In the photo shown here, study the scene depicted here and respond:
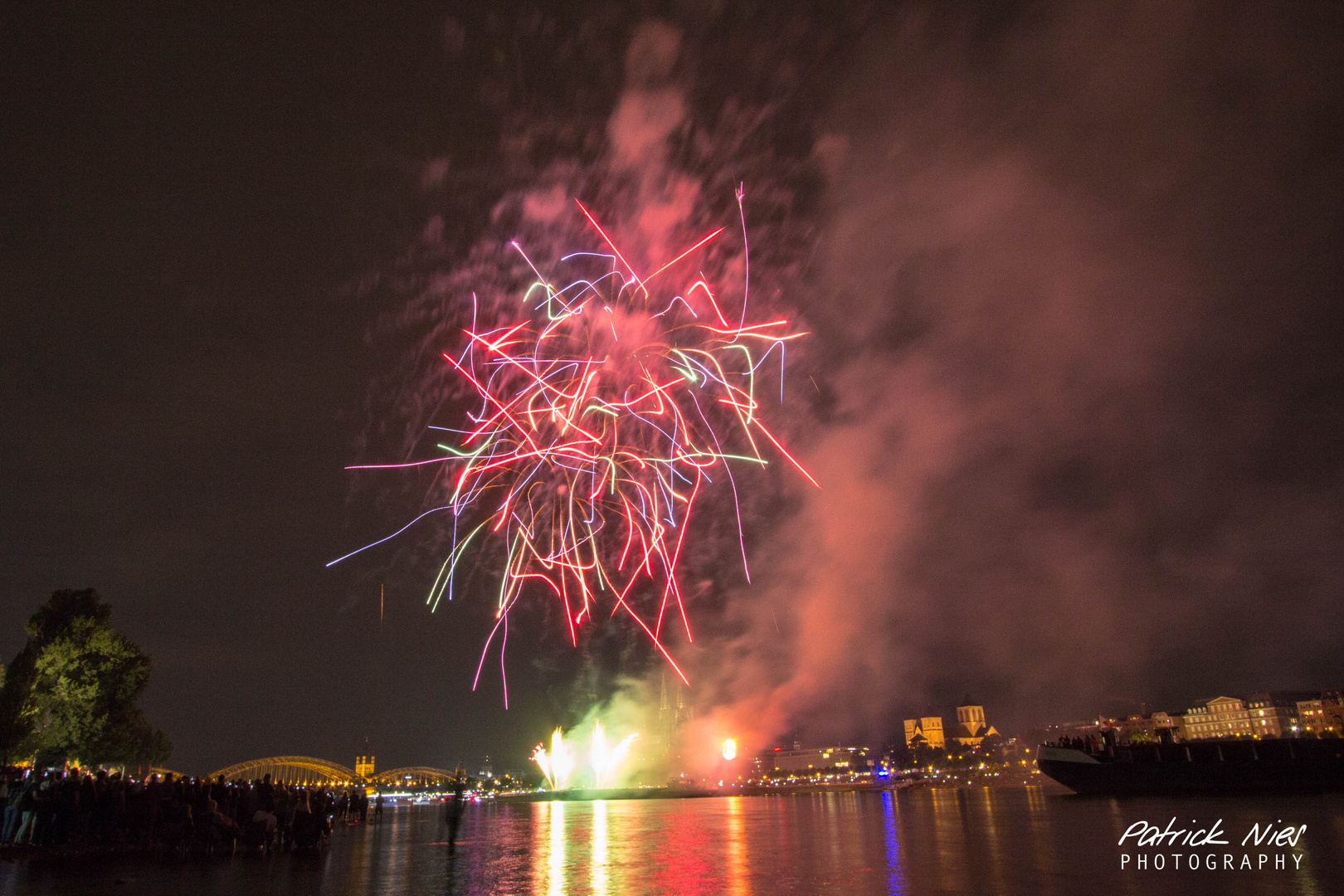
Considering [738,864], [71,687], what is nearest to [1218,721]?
[738,864]

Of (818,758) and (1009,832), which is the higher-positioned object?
(1009,832)

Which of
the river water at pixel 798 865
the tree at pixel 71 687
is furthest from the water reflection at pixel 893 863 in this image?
the tree at pixel 71 687

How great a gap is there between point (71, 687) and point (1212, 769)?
48999mm

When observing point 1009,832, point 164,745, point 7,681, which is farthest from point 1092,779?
point 164,745

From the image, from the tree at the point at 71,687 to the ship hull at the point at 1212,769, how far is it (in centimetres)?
4534

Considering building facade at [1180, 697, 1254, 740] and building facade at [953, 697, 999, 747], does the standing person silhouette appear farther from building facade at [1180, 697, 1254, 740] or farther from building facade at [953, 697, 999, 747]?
building facade at [953, 697, 999, 747]

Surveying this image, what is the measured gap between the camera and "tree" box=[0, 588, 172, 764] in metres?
29.6

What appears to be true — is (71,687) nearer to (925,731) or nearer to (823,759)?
(823,759)

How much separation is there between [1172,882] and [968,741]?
171m

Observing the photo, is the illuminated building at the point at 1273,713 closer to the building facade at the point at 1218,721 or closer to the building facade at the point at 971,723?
the building facade at the point at 1218,721

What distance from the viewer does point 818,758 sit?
16025cm

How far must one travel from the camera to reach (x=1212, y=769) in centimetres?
3312

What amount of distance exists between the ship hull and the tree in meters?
45.3

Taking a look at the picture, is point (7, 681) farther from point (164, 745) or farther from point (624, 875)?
point (624, 875)
